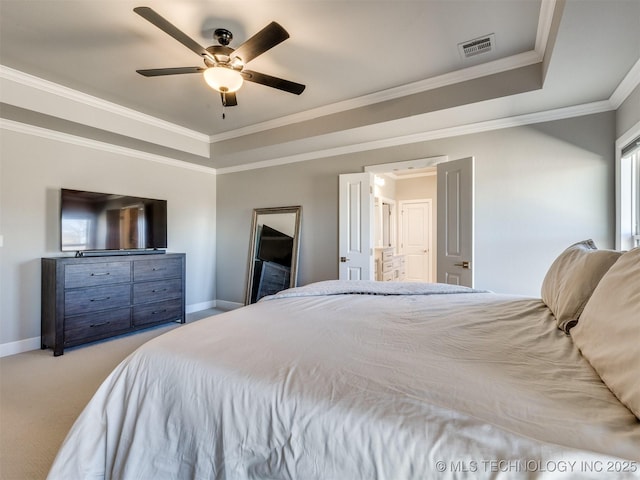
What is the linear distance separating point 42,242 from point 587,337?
4736 millimetres

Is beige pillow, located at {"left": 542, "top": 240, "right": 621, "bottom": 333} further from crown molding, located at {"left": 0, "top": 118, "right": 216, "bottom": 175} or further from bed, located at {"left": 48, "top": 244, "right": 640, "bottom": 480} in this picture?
crown molding, located at {"left": 0, "top": 118, "right": 216, "bottom": 175}

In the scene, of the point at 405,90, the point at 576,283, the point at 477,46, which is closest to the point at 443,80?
the point at 405,90

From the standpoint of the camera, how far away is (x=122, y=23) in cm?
214

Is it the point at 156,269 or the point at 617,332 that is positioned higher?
the point at 617,332

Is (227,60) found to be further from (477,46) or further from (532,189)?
(532,189)

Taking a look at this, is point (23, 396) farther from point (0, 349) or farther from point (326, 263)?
point (326, 263)

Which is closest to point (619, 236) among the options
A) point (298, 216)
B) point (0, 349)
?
point (298, 216)

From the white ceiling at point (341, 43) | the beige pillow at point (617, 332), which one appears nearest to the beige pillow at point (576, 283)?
the beige pillow at point (617, 332)

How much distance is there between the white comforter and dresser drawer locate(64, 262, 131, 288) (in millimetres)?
2633

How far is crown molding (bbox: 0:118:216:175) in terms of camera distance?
320 centimetres

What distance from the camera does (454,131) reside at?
3414 millimetres

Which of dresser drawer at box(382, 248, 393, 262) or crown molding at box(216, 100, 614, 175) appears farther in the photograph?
dresser drawer at box(382, 248, 393, 262)

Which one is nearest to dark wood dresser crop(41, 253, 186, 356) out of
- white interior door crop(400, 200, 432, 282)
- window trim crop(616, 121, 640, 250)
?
white interior door crop(400, 200, 432, 282)

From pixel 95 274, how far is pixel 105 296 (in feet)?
0.94
